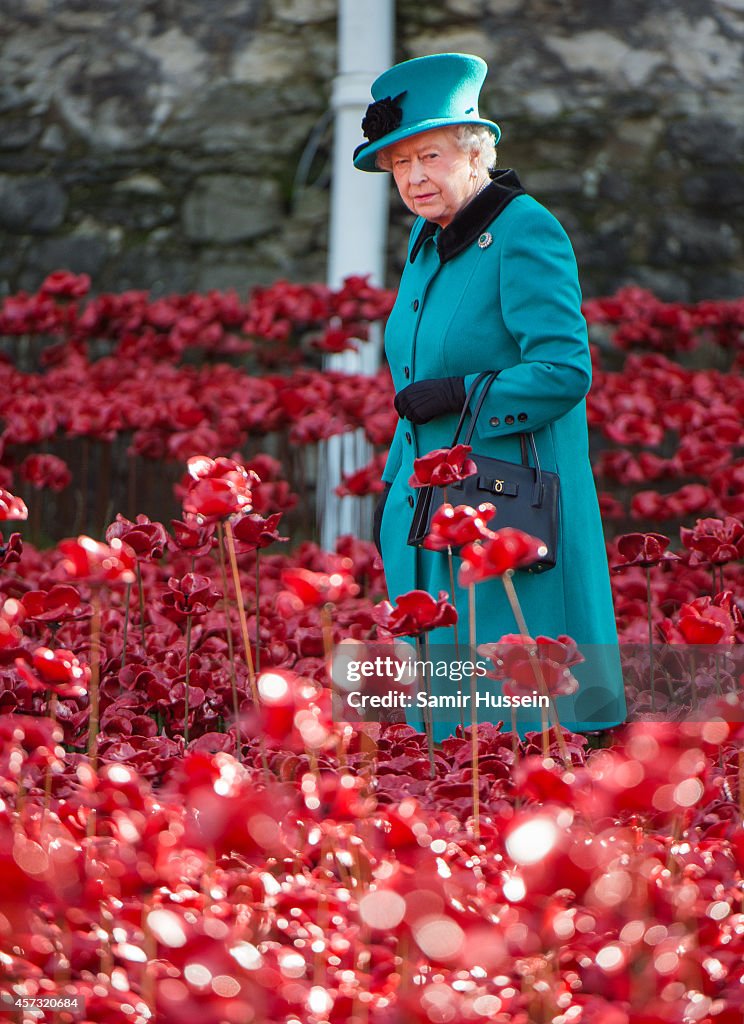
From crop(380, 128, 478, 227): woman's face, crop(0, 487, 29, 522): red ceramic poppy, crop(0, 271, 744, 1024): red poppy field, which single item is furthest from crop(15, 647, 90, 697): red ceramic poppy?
crop(380, 128, 478, 227): woman's face

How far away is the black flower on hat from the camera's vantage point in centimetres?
247

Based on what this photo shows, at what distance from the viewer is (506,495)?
2465mm

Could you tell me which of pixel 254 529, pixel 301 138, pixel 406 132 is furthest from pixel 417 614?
pixel 301 138

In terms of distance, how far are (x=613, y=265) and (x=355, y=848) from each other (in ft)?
16.6

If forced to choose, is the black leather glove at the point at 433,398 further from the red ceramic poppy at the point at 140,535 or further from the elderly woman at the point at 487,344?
the red ceramic poppy at the point at 140,535

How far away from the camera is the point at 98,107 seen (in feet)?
21.3

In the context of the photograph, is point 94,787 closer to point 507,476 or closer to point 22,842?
point 22,842

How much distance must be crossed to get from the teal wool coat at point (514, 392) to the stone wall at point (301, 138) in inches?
146

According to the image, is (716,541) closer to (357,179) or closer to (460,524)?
(460,524)

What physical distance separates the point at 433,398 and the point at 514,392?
0.58ft

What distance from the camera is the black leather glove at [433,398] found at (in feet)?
8.34

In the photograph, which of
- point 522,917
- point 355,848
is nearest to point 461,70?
point 355,848

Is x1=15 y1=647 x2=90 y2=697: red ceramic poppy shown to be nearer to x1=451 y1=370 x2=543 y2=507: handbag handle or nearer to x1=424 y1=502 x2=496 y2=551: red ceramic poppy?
x1=424 y1=502 x2=496 y2=551: red ceramic poppy

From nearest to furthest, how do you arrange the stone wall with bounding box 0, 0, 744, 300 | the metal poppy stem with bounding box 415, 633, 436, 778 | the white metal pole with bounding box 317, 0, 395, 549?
1. the metal poppy stem with bounding box 415, 633, 436, 778
2. the white metal pole with bounding box 317, 0, 395, 549
3. the stone wall with bounding box 0, 0, 744, 300
